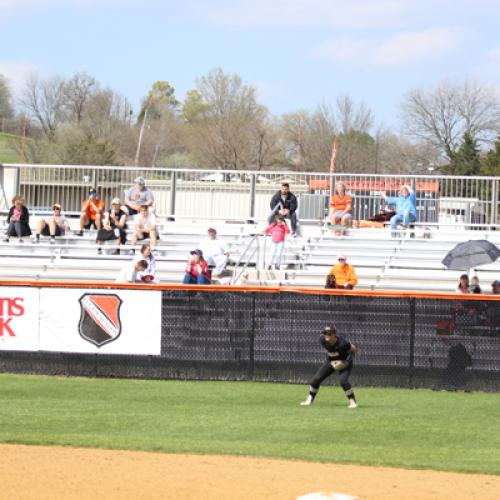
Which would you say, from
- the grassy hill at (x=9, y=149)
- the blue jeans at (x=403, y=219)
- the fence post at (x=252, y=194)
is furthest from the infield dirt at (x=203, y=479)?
the grassy hill at (x=9, y=149)

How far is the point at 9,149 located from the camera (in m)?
84.4

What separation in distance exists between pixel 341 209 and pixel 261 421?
12.1m

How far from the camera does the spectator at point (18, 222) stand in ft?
87.3

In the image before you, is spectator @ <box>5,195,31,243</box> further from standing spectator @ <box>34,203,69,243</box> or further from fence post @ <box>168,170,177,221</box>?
fence post @ <box>168,170,177,221</box>

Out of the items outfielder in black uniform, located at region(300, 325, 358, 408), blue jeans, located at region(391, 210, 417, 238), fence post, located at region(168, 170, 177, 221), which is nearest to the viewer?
outfielder in black uniform, located at region(300, 325, 358, 408)

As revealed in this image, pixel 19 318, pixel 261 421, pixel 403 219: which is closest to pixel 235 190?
pixel 403 219

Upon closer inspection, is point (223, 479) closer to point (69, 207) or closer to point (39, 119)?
point (69, 207)

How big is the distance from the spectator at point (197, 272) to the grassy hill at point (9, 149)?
187 feet

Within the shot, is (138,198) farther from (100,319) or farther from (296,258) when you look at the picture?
(100,319)

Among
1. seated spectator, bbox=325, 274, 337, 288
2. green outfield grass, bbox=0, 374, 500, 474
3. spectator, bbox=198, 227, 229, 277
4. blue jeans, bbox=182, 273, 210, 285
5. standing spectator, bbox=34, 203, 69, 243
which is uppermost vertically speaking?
standing spectator, bbox=34, 203, 69, 243

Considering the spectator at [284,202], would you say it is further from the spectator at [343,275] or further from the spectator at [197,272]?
the spectator at [343,275]

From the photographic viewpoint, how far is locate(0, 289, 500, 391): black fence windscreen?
18.8 meters

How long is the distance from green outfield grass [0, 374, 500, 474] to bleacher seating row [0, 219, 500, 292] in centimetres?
514

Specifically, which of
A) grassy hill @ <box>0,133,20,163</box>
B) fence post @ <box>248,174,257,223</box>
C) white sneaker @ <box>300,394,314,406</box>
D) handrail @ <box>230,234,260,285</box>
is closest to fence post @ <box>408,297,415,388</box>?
white sneaker @ <box>300,394,314,406</box>
